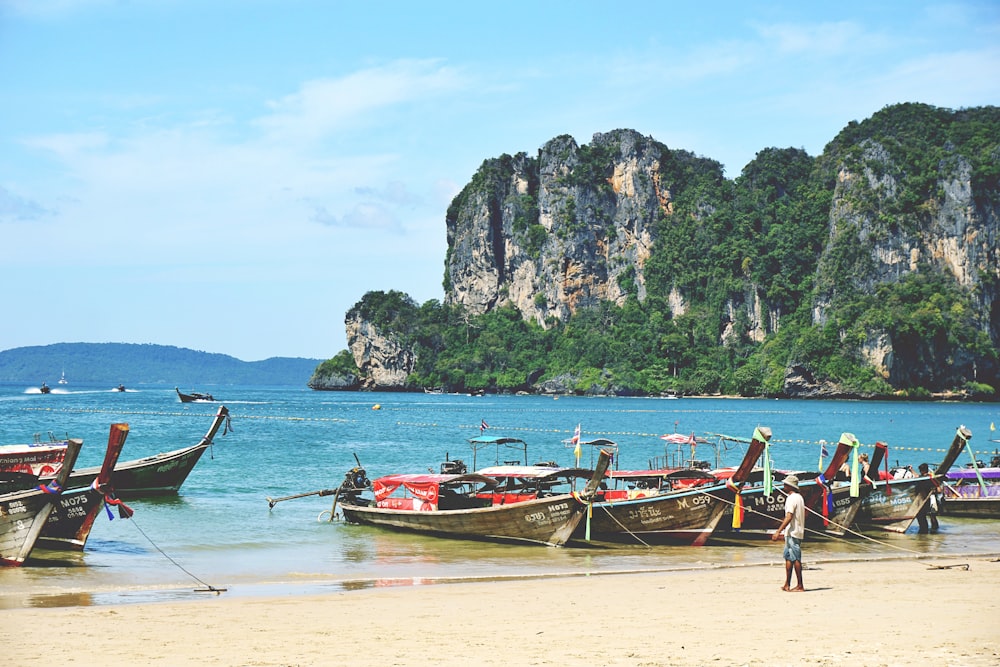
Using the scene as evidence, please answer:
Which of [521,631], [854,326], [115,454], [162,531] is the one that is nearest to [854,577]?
[521,631]

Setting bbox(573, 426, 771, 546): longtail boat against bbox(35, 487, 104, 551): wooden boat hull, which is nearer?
bbox(35, 487, 104, 551): wooden boat hull

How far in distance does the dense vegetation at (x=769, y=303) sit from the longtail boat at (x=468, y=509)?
11311 centimetres

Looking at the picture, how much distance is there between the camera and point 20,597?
15203 mm

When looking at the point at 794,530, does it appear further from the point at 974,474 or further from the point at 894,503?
the point at 974,474

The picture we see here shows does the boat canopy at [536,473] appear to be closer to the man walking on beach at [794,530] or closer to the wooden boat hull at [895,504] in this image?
the wooden boat hull at [895,504]

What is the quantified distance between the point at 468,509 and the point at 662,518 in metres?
4.22

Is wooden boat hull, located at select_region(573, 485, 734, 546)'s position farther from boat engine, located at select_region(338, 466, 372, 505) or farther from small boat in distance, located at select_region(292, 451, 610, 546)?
boat engine, located at select_region(338, 466, 372, 505)

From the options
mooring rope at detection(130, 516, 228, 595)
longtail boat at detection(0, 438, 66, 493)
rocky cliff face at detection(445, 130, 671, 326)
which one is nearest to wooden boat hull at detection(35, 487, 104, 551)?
mooring rope at detection(130, 516, 228, 595)

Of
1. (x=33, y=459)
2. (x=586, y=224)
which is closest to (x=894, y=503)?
(x=33, y=459)

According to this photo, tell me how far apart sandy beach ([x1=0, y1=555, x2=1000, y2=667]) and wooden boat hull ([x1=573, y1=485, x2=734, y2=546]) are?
467 centimetres

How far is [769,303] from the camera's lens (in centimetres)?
15662

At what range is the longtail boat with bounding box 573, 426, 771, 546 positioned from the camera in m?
21.6

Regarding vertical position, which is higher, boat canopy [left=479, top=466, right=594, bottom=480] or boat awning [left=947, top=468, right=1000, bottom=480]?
boat canopy [left=479, top=466, right=594, bottom=480]

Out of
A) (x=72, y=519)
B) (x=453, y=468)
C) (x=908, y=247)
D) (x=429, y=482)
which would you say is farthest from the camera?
(x=908, y=247)
